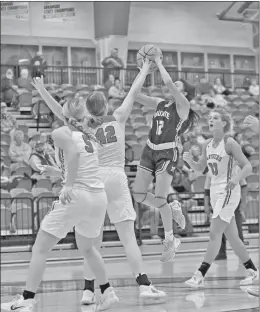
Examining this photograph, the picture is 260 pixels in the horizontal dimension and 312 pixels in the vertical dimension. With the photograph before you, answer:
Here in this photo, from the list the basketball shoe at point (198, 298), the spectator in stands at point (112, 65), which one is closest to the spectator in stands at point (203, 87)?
the spectator in stands at point (112, 65)

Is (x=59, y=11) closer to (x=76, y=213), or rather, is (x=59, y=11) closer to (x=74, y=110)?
(x=74, y=110)

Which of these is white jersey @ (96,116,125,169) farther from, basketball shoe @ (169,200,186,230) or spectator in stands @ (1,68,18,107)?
spectator in stands @ (1,68,18,107)

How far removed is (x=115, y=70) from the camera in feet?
67.3

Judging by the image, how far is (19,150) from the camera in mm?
14734

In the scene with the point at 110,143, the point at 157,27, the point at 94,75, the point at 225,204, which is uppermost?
the point at 157,27

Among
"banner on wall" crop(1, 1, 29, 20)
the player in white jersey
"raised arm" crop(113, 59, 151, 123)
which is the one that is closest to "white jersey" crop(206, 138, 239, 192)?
the player in white jersey

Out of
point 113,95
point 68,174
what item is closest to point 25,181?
point 113,95

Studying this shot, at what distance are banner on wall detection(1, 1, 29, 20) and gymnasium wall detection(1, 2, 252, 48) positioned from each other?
0.63 feet

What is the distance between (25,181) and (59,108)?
7902mm

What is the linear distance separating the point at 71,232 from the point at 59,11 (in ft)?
39.5

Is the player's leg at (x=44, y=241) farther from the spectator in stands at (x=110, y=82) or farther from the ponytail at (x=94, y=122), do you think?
the spectator in stands at (x=110, y=82)

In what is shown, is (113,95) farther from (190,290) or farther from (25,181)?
(190,290)

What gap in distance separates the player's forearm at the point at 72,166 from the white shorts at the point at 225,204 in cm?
268

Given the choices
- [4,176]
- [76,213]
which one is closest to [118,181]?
[76,213]
